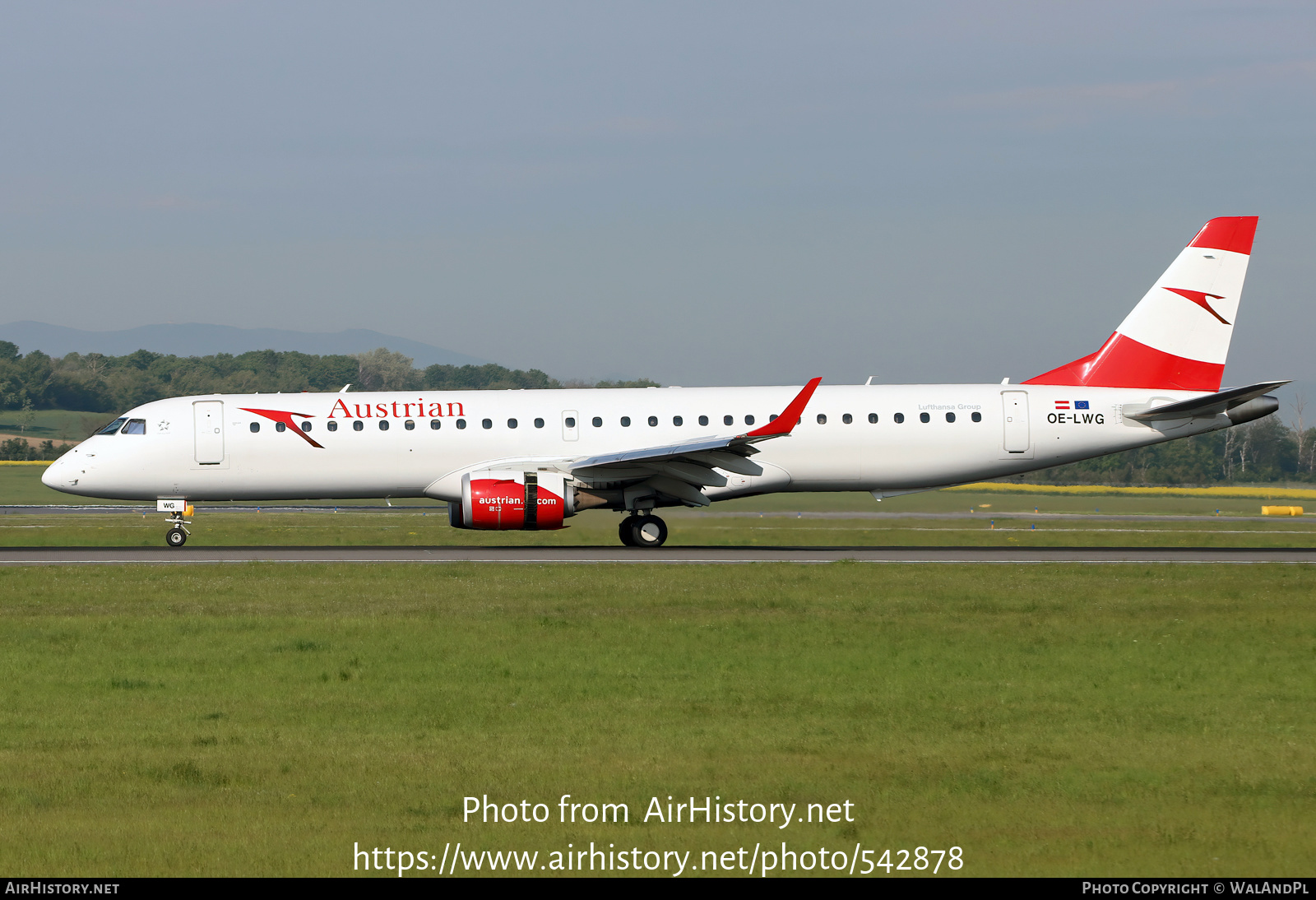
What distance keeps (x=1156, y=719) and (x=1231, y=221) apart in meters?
24.5

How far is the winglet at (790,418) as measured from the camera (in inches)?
1077

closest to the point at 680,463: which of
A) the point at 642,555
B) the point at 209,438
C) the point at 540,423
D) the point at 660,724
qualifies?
the point at 642,555

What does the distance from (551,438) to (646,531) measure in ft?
10.4

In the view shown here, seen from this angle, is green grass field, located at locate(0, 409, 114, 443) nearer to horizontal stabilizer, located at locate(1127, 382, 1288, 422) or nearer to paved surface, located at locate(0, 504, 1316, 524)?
paved surface, located at locate(0, 504, 1316, 524)

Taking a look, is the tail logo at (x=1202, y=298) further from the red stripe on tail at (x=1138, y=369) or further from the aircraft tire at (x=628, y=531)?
the aircraft tire at (x=628, y=531)

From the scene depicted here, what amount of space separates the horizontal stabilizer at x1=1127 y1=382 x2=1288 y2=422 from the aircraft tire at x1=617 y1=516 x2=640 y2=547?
12429mm

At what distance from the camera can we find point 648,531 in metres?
29.6

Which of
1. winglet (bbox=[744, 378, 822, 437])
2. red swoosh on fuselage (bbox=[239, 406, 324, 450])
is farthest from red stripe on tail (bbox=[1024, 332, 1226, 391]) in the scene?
red swoosh on fuselage (bbox=[239, 406, 324, 450])

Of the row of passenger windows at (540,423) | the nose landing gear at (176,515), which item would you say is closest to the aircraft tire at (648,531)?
the row of passenger windows at (540,423)

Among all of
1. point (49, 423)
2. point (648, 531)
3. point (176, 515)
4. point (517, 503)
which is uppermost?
point (49, 423)

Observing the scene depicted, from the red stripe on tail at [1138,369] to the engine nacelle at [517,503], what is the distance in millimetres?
12432

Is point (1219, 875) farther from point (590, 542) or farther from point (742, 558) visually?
point (590, 542)

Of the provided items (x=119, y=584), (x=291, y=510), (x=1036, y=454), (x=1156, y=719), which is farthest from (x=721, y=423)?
(x=291, y=510)

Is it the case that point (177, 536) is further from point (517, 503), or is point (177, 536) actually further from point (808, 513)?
point (808, 513)
